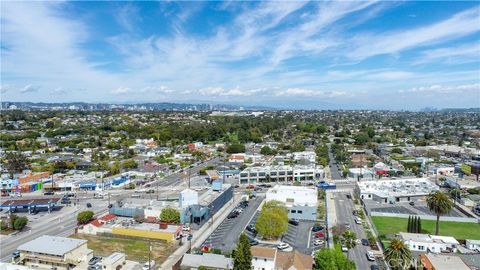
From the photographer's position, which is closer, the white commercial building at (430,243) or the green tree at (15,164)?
the white commercial building at (430,243)

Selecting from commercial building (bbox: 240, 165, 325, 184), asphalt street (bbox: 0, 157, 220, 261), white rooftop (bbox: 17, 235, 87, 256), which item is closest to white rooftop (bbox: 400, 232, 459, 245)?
white rooftop (bbox: 17, 235, 87, 256)

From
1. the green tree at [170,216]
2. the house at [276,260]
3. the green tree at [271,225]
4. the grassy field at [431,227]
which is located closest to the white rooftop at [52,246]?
the green tree at [170,216]

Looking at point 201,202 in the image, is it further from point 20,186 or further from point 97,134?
point 97,134

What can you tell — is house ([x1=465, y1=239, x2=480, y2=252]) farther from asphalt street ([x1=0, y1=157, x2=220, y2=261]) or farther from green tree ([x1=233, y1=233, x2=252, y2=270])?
asphalt street ([x1=0, y1=157, x2=220, y2=261])

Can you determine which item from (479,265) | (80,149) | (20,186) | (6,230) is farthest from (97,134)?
(479,265)

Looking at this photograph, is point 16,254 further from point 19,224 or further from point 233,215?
point 233,215

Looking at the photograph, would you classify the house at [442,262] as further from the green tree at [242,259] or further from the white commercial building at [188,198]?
the white commercial building at [188,198]


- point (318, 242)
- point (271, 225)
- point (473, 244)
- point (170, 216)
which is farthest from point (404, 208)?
point (170, 216)
